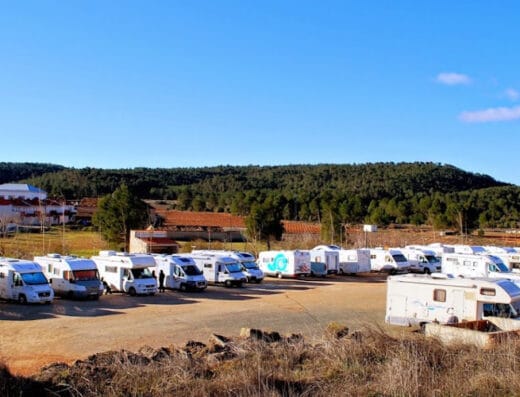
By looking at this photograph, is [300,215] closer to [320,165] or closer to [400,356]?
[320,165]

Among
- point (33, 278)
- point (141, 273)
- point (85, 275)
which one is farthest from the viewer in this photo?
point (141, 273)

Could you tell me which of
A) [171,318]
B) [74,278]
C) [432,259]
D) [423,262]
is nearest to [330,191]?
[432,259]

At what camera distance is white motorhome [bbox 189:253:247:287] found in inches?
1415

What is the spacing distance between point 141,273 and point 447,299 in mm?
15862

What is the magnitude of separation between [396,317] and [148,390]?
49.1ft

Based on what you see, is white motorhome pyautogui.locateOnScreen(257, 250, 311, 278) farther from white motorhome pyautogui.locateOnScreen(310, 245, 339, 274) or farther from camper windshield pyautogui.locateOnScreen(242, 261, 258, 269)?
camper windshield pyautogui.locateOnScreen(242, 261, 258, 269)

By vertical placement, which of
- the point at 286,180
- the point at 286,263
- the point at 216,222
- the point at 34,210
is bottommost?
the point at 286,263

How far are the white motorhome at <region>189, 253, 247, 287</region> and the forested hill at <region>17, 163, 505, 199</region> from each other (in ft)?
232

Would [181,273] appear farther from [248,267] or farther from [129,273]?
[248,267]

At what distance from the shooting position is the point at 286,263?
41.3 meters

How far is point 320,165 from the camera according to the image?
151 metres

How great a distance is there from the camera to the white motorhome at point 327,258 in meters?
43.3

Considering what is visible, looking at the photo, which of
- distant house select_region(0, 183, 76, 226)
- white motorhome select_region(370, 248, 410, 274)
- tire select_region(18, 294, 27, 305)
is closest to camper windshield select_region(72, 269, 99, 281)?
tire select_region(18, 294, 27, 305)

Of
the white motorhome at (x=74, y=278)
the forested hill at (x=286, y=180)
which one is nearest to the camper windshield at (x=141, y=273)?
the white motorhome at (x=74, y=278)
